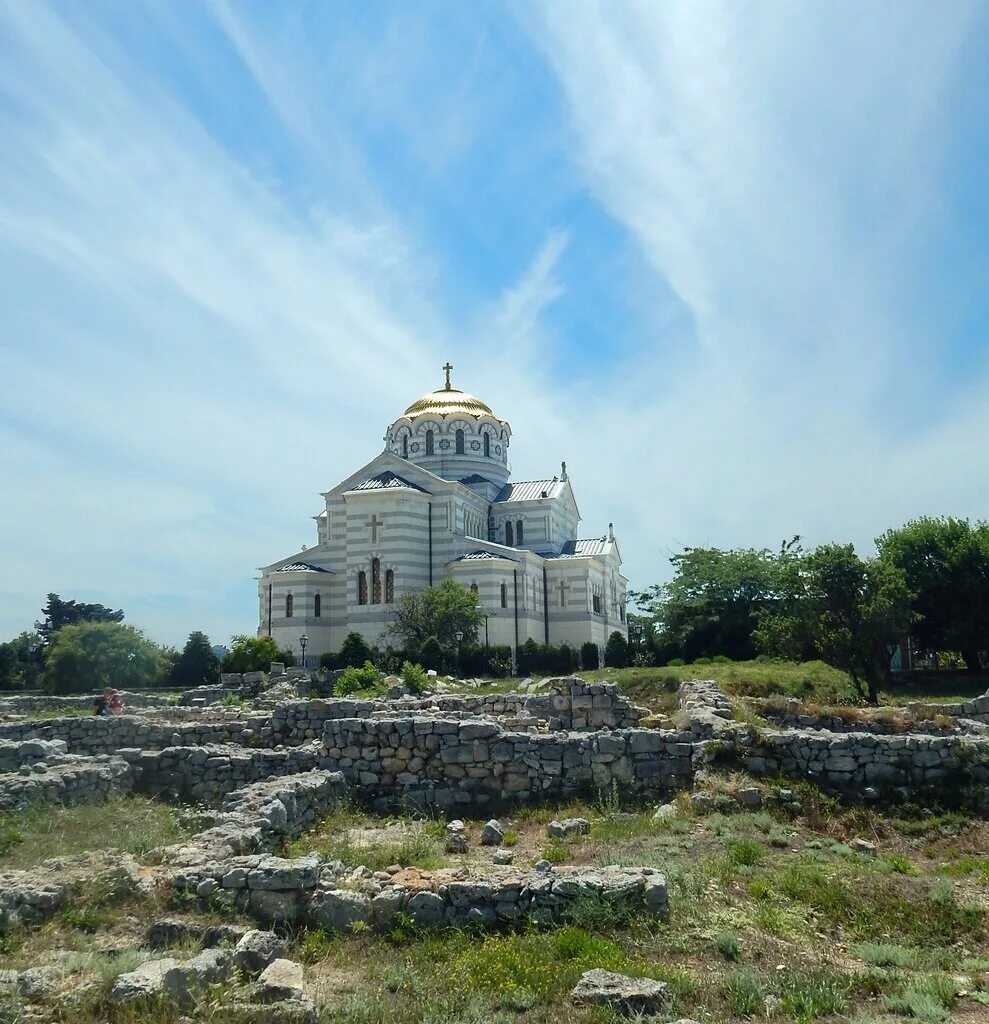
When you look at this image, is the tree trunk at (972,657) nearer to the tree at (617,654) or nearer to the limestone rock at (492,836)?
the tree at (617,654)

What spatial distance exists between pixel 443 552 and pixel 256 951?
4185 cm

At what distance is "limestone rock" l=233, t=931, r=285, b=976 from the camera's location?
271 inches

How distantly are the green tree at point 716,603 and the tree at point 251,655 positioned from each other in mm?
17507

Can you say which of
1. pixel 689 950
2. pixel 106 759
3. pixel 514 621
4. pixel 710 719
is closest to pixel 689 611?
pixel 514 621

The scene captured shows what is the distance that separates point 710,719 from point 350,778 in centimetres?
545

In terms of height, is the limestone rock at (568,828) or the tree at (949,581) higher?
the tree at (949,581)

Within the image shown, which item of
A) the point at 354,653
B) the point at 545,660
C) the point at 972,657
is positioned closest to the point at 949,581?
the point at 972,657

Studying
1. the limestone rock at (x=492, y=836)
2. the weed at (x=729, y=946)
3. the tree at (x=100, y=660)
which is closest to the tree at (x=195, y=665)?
the tree at (x=100, y=660)

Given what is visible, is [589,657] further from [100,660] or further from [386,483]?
[100,660]

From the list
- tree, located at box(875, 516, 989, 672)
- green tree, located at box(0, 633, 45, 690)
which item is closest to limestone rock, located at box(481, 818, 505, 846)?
tree, located at box(875, 516, 989, 672)

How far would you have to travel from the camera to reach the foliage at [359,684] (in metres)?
25.5

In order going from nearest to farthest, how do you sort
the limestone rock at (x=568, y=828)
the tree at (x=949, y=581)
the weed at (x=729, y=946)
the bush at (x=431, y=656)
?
1. the weed at (x=729, y=946)
2. the limestone rock at (x=568, y=828)
3. the tree at (x=949, y=581)
4. the bush at (x=431, y=656)

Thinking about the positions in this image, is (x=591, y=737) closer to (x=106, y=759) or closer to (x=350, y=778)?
(x=350, y=778)

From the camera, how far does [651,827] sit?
35.5 ft
